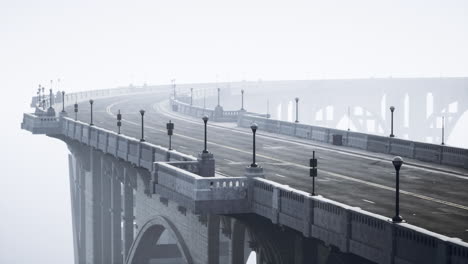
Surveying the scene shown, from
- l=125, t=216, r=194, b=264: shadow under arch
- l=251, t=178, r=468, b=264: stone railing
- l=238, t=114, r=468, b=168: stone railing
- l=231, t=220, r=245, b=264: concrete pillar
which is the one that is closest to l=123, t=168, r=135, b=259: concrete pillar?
l=125, t=216, r=194, b=264: shadow under arch

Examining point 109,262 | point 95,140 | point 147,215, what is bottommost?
point 109,262

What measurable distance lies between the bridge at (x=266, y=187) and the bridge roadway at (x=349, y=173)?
58mm

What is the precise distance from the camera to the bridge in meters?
27.9

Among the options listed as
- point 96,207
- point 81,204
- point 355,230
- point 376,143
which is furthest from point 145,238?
point 355,230

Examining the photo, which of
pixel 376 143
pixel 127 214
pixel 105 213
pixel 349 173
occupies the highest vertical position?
pixel 376 143

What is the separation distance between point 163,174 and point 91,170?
137 feet

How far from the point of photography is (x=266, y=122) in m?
77.0

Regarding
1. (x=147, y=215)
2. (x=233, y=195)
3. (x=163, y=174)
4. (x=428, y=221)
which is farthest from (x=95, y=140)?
(x=428, y=221)

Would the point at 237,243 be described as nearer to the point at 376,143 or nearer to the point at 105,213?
the point at 376,143

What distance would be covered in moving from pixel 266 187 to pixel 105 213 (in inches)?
1926

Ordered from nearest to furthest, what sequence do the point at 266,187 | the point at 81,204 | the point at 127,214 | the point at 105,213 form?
the point at 266,187 < the point at 127,214 < the point at 105,213 < the point at 81,204

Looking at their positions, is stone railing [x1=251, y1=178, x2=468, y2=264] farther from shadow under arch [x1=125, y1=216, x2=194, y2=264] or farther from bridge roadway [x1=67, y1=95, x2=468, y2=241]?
shadow under arch [x1=125, y1=216, x2=194, y2=264]

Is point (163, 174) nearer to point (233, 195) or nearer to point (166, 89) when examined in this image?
point (233, 195)

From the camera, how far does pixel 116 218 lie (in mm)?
77188
